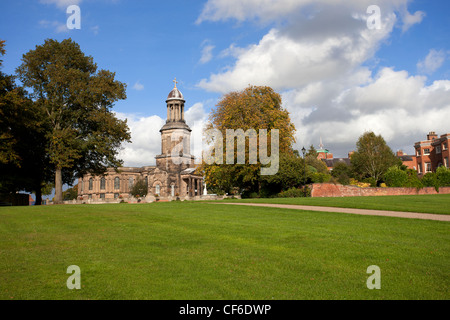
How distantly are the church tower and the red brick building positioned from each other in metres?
54.0

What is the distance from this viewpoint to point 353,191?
4078 cm

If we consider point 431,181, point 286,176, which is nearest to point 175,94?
point 286,176

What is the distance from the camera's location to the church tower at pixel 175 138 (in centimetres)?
8731

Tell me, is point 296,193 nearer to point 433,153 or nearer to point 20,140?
point 20,140

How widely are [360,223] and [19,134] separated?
29543mm

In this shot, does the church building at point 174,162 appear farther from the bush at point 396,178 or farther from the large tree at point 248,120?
the bush at point 396,178

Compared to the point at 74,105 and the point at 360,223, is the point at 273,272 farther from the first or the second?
the point at 74,105

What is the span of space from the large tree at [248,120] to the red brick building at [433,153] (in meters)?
34.5

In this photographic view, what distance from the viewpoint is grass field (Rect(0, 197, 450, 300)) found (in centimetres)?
596

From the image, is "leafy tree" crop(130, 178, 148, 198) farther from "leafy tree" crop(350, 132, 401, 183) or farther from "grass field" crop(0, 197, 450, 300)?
"grass field" crop(0, 197, 450, 300)

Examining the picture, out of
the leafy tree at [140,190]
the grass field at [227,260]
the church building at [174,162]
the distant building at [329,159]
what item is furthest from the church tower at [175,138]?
the grass field at [227,260]

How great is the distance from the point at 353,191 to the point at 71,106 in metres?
33.1

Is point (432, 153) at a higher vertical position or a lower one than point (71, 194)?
higher

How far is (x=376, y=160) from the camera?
6347 cm
